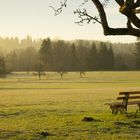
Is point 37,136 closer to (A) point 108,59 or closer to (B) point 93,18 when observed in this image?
(B) point 93,18

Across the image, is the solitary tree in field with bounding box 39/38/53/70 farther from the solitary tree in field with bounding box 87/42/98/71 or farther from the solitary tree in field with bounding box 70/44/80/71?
the solitary tree in field with bounding box 87/42/98/71

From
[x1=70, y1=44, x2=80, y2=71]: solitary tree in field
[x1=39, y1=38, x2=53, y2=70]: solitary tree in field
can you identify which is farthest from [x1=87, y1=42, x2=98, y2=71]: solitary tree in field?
[x1=39, y1=38, x2=53, y2=70]: solitary tree in field

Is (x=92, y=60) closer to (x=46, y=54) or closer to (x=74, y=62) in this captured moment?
(x=74, y=62)

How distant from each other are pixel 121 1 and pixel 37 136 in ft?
16.1

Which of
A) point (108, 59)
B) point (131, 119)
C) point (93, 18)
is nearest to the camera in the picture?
point (93, 18)

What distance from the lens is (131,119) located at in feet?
64.4

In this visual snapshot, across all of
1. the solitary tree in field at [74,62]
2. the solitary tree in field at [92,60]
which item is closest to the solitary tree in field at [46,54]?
the solitary tree in field at [74,62]

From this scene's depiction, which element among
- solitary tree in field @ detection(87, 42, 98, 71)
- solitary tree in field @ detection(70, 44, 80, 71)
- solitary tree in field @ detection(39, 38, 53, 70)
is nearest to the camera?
solitary tree in field @ detection(87, 42, 98, 71)

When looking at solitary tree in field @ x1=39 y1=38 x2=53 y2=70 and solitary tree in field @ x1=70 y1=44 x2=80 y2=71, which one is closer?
solitary tree in field @ x1=70 y1=44 x2=80 y2=71

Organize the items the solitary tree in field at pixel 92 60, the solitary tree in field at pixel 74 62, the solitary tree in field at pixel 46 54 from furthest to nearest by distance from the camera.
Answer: the solitary tree in field at pixel 46 54, the solitary tree in field at pixel 74 62, the solitary tree in field at pixel 92 60

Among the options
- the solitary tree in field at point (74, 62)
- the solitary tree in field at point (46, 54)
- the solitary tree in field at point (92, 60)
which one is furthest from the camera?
the solitary tree in field at point (46, 54)

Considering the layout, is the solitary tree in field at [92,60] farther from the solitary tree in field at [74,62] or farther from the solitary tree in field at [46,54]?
the solitary tree in field at [46,54]

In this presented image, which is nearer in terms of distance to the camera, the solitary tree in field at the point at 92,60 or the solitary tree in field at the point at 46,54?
the solitary tree in field at the point at 92,60

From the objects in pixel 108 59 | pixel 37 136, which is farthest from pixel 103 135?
pixel 108 59
